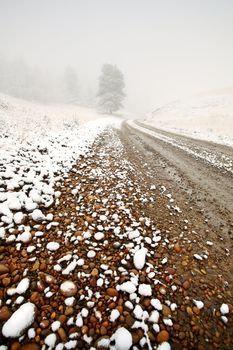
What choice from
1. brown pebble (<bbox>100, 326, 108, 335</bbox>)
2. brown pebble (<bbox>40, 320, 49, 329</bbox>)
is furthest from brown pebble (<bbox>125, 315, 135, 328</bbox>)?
brown pebble (<bbox>40, 320, 49, 329</bbox>)

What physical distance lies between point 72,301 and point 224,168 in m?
7.68

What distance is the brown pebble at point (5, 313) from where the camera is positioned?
77.4 inches

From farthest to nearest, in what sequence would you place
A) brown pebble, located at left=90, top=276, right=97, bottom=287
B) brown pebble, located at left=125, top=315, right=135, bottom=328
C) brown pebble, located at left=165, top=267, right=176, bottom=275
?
brown pebble, located at left=165, top=267, right=176, bottom=275 → brown pebble, located at left=90, top=276, right=97, bottom=287 → brown pebble, located at left=125, top=315, right=135, bottom=328

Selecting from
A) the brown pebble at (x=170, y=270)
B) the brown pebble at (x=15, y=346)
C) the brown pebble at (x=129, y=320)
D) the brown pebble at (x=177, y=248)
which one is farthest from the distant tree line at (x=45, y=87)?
the brown pebble at (x=15, y=346)

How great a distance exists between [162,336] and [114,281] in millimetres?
787

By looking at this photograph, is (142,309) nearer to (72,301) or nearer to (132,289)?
(132,289)

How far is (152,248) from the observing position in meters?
3.14

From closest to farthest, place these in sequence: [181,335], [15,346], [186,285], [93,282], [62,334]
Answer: [15,346], [62,334], [181,335], [93,282], [186,285]

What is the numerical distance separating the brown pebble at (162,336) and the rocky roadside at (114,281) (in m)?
0.02

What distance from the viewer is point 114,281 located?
2494 mm

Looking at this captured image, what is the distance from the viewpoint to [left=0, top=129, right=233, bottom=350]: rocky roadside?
1.94m

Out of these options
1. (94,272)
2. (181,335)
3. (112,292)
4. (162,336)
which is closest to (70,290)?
(94,272)

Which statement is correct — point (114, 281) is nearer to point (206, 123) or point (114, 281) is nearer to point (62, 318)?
point (62, 318)

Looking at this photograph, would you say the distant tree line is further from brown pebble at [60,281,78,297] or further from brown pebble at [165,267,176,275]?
brown pebble at [60,281,78,297]
